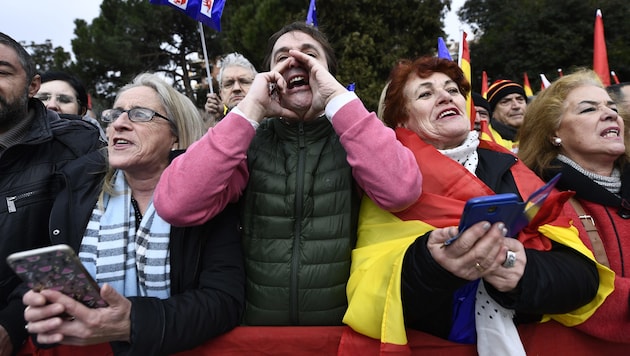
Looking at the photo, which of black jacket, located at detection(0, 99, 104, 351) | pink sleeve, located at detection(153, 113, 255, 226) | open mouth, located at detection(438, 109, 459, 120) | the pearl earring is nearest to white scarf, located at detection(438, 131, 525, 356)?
open mouth, located at detection(438, 109, 459, 120)

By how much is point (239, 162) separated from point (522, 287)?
1030mm

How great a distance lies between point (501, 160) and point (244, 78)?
2.66 metres

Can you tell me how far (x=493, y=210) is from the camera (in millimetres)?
1175

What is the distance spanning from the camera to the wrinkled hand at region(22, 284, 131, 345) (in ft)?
4.27

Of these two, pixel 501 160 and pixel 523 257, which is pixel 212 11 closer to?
pixel 501 160

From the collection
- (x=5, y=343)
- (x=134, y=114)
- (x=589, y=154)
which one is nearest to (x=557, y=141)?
(x=589, y=154)

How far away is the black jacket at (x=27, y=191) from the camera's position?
74.6 inches

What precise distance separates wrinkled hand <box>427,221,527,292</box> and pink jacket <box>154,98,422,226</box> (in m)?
0.25

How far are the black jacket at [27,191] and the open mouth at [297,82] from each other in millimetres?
1029

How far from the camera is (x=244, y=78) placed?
13.1 feet

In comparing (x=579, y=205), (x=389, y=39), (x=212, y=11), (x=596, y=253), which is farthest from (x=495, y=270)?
(x=389, y=39)

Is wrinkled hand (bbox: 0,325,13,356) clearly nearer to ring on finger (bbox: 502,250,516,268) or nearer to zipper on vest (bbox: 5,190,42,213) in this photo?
zipper on vest (bbox: 5,190,42,213)

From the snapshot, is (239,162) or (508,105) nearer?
(239,162)

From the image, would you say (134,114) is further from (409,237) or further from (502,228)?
(502,228)
